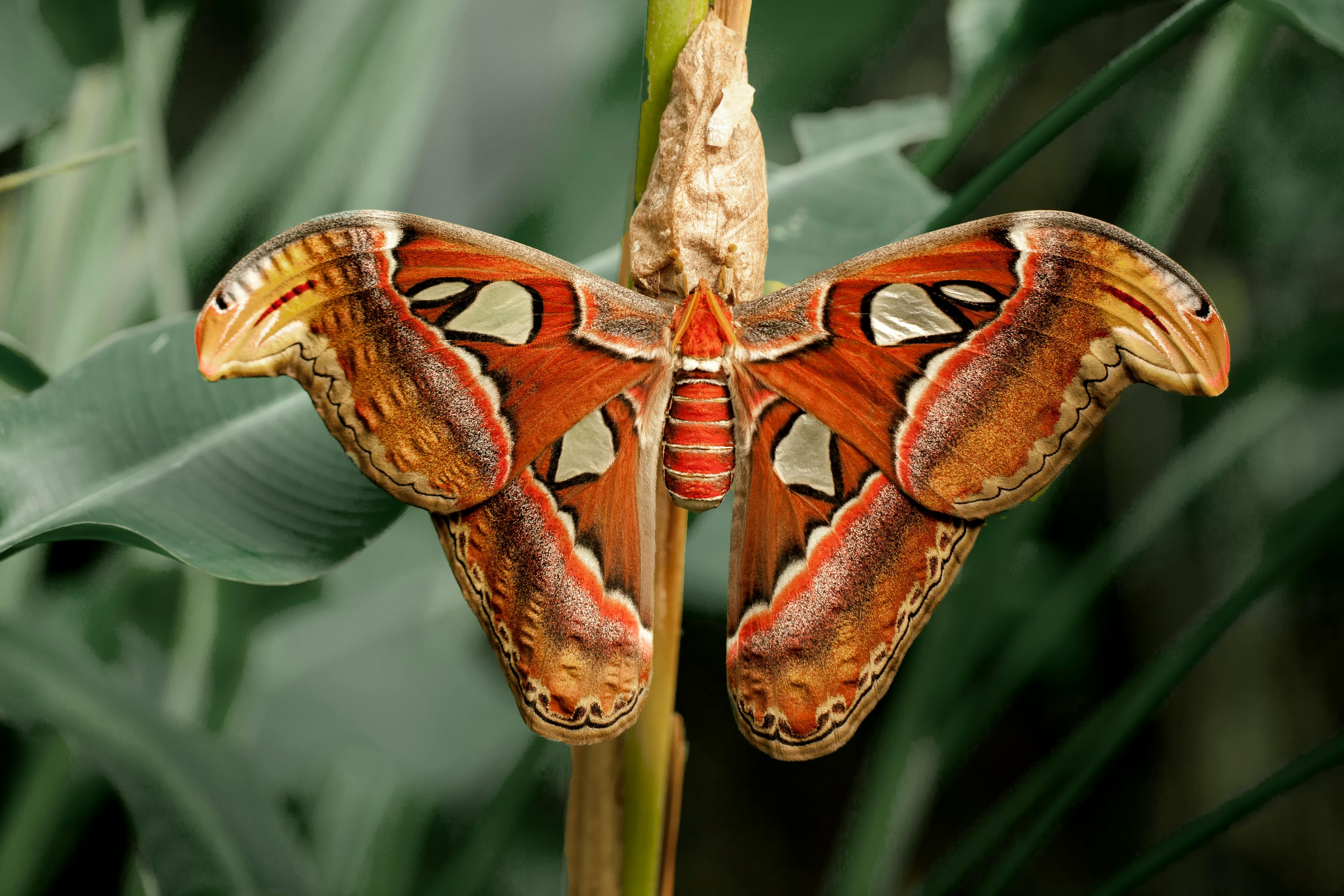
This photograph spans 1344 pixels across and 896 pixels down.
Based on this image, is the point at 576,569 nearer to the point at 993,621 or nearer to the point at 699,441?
the point at 699,441

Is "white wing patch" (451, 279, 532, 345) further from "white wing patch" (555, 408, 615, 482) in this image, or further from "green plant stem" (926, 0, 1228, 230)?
"green plant stem" (926, 0, 1228, 230)

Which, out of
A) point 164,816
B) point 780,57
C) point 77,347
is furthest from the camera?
point 780,57

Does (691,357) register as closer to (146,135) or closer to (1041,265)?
(1041,265)

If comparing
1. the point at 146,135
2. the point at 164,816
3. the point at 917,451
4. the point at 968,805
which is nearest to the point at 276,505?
the point at 164,816

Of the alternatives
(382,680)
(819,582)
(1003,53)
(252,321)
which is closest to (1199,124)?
(1003,53)

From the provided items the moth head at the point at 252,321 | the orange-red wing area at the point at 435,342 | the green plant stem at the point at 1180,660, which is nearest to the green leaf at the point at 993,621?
the green plant stem at the point at 1180,660

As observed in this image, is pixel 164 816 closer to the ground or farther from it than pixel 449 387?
closer to the ground

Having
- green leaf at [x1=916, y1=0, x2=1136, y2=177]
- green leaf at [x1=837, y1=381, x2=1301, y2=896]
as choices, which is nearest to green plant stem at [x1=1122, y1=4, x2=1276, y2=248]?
green leaf at [x1=916, y1=0, x2=1136, y2=177]
